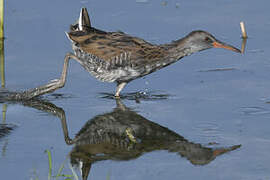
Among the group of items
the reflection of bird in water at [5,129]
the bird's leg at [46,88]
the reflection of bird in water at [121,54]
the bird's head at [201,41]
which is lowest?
the reflection of bird in water at [5,129]

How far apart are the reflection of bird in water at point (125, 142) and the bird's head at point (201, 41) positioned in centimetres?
135

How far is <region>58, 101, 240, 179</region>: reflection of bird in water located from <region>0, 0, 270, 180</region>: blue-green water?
8 centimetres

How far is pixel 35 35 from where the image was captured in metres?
11.1

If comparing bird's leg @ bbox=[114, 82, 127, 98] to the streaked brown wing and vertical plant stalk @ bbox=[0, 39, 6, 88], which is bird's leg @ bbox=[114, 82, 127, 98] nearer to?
the streaked brown wing

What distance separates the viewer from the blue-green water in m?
6.96

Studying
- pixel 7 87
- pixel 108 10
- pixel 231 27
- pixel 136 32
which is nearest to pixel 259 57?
pixel 231 27

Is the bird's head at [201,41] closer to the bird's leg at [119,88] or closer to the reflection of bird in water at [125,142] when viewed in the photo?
the bird's leg at [119,88]

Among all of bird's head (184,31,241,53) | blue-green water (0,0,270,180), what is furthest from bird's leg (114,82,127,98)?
bird's head (184,31,241,53)

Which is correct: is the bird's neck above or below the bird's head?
below

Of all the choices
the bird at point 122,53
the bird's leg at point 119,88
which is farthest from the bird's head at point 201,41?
the bird's leg at point 119,88

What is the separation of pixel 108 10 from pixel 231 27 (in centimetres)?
212

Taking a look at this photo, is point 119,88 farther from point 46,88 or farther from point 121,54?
point 46,88

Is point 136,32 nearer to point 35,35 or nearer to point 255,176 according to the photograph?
point 35,35

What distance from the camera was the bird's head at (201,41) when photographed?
29.8ft
